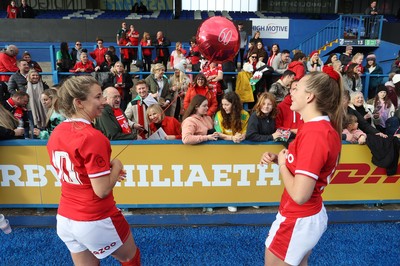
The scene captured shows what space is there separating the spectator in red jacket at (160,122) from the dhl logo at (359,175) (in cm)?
191

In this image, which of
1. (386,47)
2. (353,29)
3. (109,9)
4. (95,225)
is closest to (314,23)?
(353,29)

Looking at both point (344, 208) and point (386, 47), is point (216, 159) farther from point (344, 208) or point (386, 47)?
point (386, 47)

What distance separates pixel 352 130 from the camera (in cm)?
441

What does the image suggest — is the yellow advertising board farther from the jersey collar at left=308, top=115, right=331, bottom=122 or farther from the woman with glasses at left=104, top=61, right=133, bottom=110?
the woman with glasses at left=104, top=61, right=133, bottom=110

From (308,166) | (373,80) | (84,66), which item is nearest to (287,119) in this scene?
(308,166)

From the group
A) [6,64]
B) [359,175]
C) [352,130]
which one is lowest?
[359,175]

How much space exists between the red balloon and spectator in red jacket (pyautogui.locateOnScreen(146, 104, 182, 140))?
1.58m

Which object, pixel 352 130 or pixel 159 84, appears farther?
pixel 159 84

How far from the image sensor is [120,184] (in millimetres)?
4164

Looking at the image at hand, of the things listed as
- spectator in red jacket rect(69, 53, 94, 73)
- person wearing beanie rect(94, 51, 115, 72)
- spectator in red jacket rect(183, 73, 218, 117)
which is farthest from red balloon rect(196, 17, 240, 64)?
spectator in red jacket rect(69, 53, 94, 73)

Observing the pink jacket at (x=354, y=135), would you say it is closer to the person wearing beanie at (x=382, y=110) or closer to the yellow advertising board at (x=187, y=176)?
the yellow advertising board at (x=187, y=176)

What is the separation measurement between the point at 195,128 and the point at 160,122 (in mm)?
569

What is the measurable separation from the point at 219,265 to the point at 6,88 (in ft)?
18.3

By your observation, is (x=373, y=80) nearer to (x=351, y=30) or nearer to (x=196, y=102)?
(x=196, y=102)
